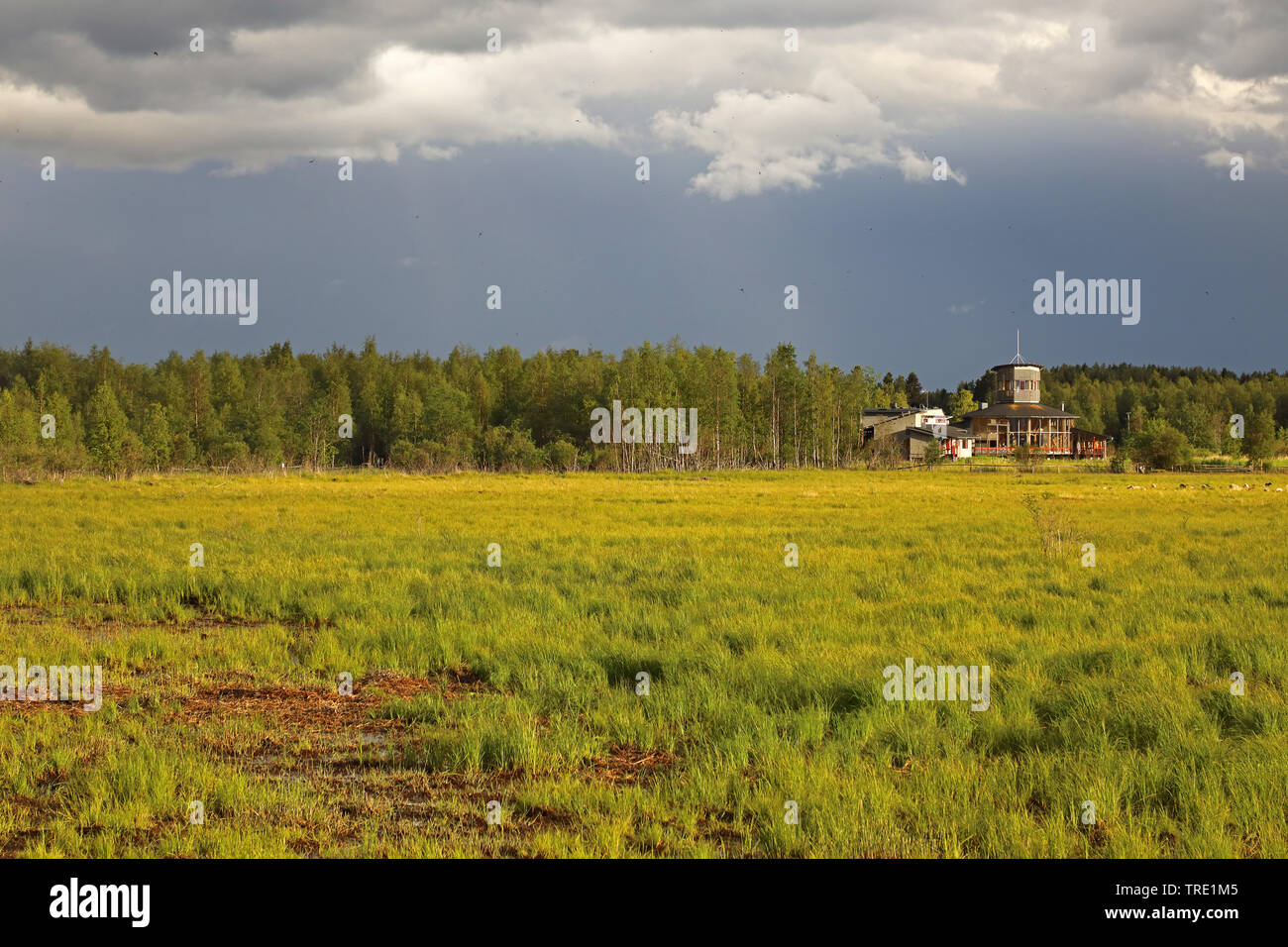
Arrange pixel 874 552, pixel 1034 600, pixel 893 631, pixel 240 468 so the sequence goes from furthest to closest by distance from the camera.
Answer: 1. pixel 240 468
2. pixel 874 552
3. pixel 1034 600
4. pixel 893 631

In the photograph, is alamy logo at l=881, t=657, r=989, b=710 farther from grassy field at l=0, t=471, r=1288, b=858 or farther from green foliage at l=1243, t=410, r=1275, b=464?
green foliage at l=1243, t=410, r=1275, b=464

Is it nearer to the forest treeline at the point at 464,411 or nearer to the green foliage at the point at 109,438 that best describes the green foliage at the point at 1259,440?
the forest treeline at the point at 464,411

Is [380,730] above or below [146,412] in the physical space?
below

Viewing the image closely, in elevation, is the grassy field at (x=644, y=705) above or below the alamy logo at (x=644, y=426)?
below

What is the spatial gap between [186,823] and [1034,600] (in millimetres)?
13117

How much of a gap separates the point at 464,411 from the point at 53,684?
94.6 metres

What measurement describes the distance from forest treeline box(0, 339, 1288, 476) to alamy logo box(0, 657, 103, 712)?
3048 inches

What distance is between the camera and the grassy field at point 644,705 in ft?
21.5

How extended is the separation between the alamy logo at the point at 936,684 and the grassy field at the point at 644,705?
238 mm
